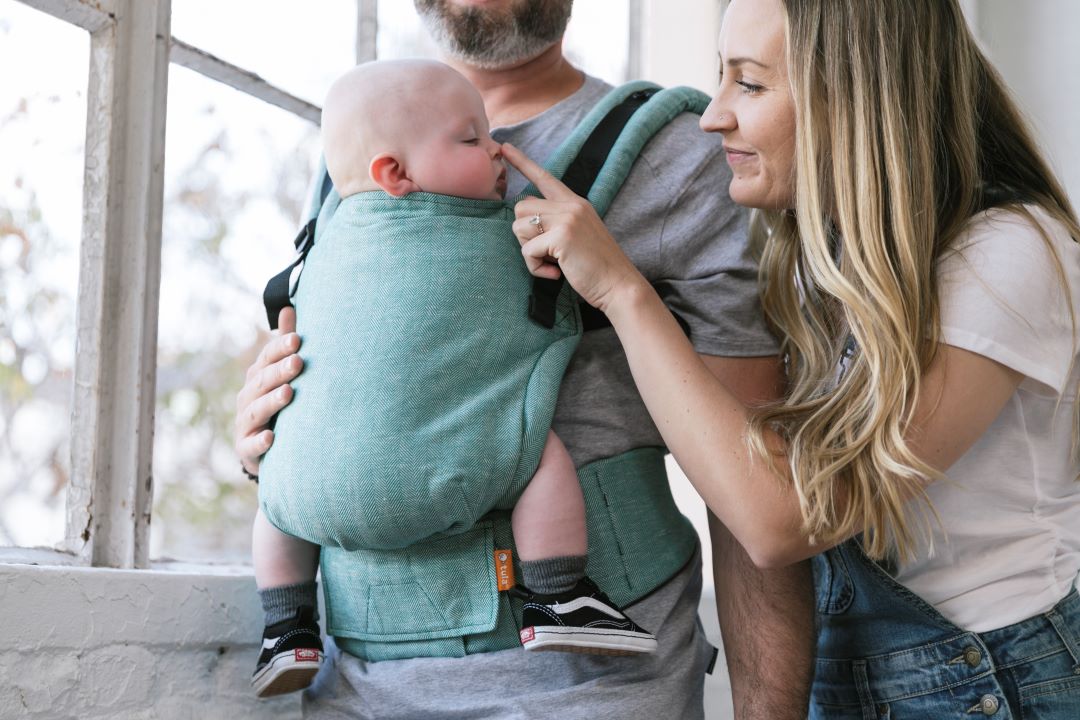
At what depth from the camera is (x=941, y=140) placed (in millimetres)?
1355

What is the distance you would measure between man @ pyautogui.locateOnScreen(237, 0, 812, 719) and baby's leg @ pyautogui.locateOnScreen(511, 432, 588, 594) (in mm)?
78

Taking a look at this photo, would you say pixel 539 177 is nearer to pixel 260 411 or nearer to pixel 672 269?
pixel 672 269

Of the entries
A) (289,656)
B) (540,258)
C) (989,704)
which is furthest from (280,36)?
(989,704)

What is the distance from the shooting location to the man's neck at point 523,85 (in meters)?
1.63

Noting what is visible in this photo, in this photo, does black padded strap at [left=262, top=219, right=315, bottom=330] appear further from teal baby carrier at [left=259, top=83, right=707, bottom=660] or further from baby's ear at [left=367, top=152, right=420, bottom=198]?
baby's ear at [left=367, top=152, right=420, bottom=198]

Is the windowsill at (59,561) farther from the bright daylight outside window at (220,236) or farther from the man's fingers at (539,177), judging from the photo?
the man's fingers at (539,177)

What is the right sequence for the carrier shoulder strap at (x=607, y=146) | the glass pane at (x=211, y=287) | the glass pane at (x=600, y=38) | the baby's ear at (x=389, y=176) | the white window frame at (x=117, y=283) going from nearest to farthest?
the baby's ear at (x=389, y=176) < the carrier shoulder strap at (x=607, y=146) < the white window frame at (x=117, y=283) < the glass pane at (x=211, y=287) < the glass pane at (x=600, y=38)

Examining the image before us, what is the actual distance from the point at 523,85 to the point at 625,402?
53 cm

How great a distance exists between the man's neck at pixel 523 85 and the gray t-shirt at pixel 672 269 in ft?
0.43

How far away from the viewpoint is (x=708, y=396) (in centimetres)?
124

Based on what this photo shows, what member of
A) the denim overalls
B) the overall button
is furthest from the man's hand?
the overall button

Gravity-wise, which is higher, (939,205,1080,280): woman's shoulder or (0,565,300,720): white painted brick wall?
(939,205,1080,280): woman's shoulder

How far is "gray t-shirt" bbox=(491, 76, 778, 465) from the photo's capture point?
1.39 metres

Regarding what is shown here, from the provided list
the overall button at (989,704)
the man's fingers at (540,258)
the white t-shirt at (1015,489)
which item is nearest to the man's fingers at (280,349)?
the man's fingers at (540,258)
